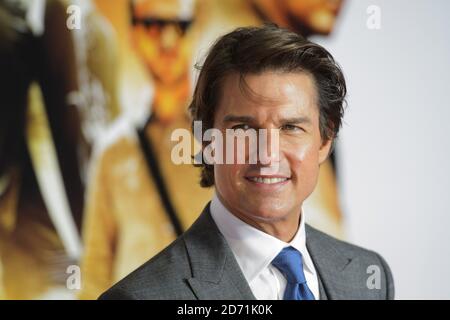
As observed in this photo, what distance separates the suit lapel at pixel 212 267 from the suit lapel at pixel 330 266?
0.70ft

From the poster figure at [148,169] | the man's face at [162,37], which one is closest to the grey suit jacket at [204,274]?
the poster figure at [148,169]

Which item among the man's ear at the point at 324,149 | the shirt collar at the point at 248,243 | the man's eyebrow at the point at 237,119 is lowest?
the shirt collar at the point at 248,243

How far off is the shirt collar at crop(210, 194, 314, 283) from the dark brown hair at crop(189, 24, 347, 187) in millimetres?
229

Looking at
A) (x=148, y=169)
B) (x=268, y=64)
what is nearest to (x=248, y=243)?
(x=268, y=64)

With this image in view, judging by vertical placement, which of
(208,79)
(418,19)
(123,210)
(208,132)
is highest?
(418,19)

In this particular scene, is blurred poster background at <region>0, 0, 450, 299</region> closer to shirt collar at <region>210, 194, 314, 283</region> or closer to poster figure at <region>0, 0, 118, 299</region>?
poster figure at <region>0, 0, 118, 299</region>

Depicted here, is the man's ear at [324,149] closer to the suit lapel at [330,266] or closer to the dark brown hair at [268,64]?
the dark brown hair at [268,64]

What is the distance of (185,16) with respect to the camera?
3.03m

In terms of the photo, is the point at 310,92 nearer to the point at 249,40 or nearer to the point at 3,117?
the point at 249,40

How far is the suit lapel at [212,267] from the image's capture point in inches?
50.8

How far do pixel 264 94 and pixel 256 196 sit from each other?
20 centimetres

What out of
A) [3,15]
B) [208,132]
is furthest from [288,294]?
[3,15]

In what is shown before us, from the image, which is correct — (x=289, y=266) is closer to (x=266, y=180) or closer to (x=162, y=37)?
(x=266, y=180)

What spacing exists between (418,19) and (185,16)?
105 cm
